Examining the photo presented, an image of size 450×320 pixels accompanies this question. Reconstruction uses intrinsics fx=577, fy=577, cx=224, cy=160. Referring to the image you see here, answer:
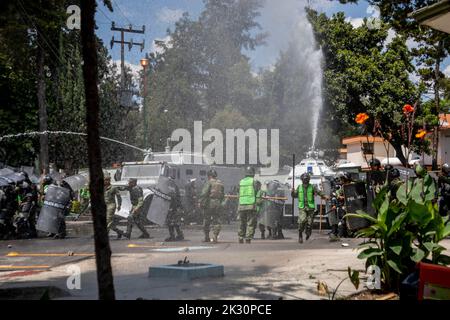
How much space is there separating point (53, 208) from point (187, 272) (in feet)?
22.5

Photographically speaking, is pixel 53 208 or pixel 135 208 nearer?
pixel 53 208

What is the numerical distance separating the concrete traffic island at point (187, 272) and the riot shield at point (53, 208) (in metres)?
6.16

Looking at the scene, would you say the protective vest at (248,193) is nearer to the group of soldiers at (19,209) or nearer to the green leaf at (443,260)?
the group of soldiers at (19,209)

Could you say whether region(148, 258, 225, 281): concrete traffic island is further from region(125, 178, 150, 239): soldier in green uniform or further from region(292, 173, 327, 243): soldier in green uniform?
region(125, 178, 150, 239): soldier in green uniform

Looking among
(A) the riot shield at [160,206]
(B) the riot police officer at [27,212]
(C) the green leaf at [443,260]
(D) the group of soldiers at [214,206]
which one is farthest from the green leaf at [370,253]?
(B) the riot police officer at [27,212]

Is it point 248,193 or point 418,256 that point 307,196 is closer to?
point 248,193

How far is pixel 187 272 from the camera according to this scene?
6.66 m

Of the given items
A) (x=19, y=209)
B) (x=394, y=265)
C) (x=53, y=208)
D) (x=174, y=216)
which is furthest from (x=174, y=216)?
(x=394, y=265)

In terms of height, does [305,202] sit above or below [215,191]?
below

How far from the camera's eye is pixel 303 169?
19.6 metres

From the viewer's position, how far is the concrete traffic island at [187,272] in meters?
6.69

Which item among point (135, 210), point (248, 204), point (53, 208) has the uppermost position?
point (248, 204)

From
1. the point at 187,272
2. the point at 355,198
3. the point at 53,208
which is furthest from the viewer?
the point at 53,208

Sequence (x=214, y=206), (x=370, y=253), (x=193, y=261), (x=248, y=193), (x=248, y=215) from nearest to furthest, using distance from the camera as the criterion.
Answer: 1. (x=370, y=253)
2. (x=193, y=261)
3. (x=248, y=193)
4. (x=248, y=215)
5. (x=214, y=206)
